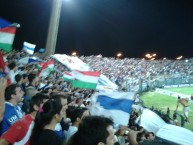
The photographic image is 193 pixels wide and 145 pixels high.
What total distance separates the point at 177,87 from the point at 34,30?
32.2 m

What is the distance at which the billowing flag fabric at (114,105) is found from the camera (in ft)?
18.1

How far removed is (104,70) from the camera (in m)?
33.9

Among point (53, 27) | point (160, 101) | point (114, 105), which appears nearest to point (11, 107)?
point (114, 105)


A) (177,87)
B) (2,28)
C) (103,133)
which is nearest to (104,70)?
(177,87)

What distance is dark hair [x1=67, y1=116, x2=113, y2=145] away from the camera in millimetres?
2754

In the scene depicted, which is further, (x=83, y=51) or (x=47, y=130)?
(x=83, y=51)

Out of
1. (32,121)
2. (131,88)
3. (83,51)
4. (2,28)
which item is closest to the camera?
(32,121)

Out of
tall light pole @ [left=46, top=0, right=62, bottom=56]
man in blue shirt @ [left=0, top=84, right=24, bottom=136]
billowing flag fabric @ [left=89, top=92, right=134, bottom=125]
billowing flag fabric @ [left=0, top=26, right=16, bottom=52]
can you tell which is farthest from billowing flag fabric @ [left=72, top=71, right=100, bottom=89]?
tall light pole @ [left=46, top=0, right=62, bottom=56]

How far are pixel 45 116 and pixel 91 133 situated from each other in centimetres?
130

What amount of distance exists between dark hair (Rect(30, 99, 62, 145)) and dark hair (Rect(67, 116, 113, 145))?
0.96 metres

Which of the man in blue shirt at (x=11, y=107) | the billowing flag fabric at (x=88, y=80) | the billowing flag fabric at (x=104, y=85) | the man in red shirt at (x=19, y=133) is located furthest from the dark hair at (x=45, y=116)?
the billowing flag fabric at (x=104, y=85)

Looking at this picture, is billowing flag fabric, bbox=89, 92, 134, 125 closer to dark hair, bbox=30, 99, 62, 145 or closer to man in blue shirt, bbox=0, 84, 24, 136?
man in blue shirt, bbox=0, 84, 24, 136

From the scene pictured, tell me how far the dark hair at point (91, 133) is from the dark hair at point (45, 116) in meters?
0.96

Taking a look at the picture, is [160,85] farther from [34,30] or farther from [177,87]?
[34,30]
